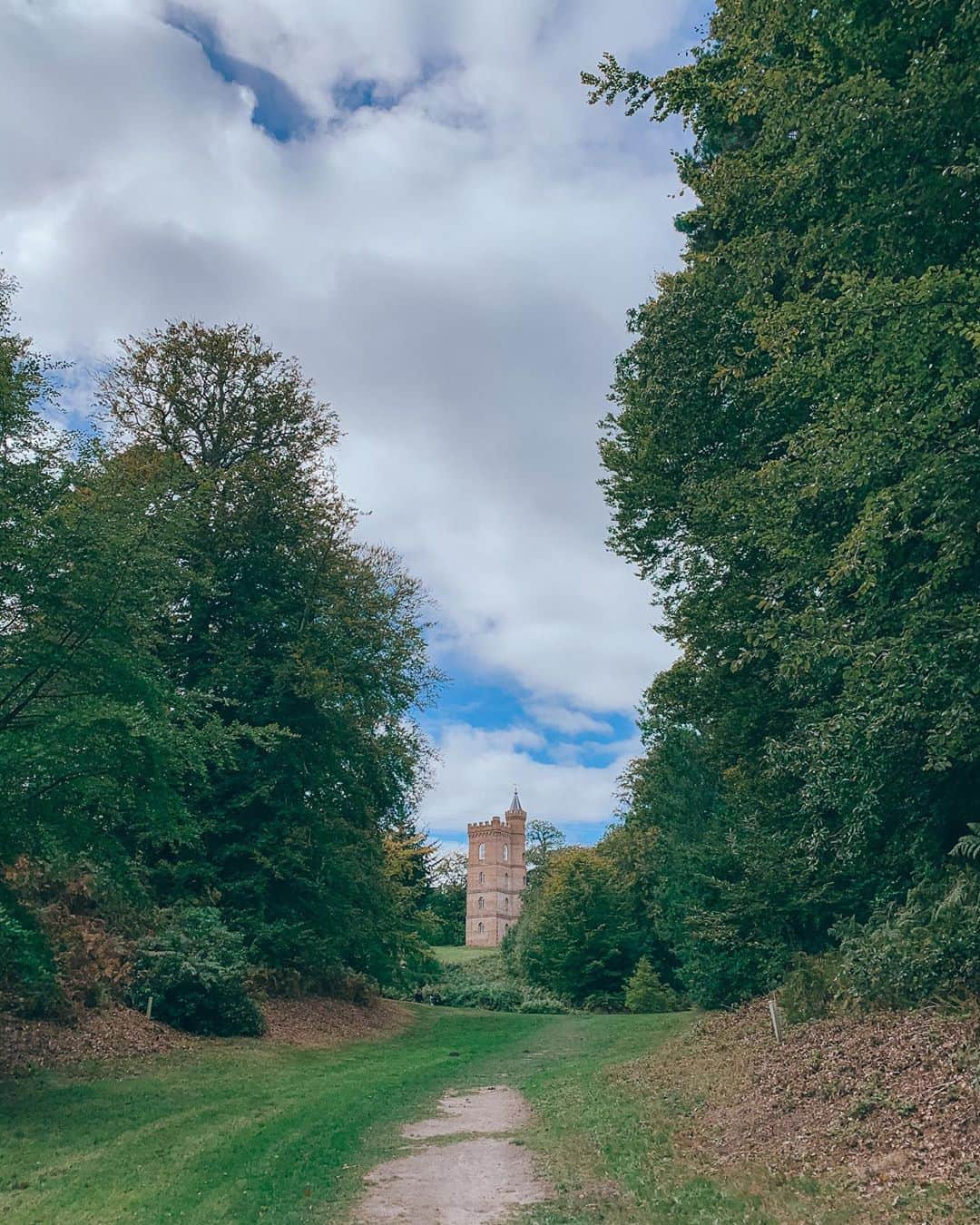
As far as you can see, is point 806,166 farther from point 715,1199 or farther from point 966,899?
point 715,1199

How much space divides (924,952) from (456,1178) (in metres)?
5.83

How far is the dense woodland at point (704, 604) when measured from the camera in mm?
9008

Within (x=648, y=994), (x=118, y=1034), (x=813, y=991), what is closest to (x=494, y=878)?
(x=648, y=994)

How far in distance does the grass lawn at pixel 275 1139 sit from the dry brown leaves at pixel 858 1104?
750 millimetres

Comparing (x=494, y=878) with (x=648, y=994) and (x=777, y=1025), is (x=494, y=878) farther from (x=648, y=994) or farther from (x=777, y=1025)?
(x=777, y=1025)

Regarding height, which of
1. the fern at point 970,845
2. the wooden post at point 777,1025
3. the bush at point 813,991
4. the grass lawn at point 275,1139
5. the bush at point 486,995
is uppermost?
the fern at point 970,845

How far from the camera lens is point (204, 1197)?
297 inches

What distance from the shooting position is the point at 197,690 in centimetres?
1839

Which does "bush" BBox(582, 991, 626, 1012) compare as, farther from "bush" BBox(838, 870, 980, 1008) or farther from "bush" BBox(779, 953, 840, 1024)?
"bush" BBox(838, 870, 980, 1008)

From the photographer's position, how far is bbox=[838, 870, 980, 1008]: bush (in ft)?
30.9

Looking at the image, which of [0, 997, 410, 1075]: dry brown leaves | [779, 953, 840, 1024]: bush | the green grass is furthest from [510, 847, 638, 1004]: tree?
[779, 953, 840, 1024]: bush

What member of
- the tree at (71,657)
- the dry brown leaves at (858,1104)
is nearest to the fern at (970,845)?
the dry brown leaves at (858,1104)

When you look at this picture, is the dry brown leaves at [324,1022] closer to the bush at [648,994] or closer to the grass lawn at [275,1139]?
the grass lawn at [275,1139]

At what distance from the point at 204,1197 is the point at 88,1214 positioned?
0.94 m
